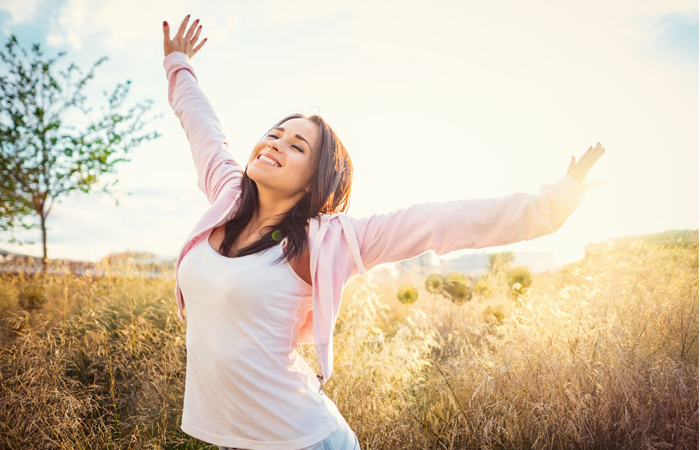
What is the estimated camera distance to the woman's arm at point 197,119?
1884mm

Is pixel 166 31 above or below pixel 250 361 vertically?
above

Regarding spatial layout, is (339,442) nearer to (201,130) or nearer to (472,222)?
(472,222)

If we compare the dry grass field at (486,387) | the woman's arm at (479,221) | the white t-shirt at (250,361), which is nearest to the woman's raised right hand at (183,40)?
the white t-shirt at (250,361)

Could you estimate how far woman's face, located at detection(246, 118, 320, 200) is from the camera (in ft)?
4.79

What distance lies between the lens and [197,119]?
6.62 feet

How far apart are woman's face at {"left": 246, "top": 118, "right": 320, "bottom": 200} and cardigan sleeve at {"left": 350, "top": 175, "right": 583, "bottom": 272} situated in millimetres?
397

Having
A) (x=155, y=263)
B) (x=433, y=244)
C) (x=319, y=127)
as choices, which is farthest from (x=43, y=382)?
(x=155, y=263)

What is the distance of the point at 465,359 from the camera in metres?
2.91

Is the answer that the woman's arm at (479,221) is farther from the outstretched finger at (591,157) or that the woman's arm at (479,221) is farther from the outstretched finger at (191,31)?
the outstretched finger at (191,31)

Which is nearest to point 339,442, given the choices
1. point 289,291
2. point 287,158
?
point 289,291

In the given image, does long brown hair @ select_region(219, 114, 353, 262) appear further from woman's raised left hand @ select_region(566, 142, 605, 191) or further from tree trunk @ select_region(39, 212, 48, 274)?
tree trunk @ select_region(39, 212, 48, 274)

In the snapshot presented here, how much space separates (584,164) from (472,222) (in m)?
0.37

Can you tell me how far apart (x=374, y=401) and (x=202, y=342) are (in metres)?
1.42

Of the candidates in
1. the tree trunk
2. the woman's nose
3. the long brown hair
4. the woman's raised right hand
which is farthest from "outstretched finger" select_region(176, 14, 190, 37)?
the tree trunk
